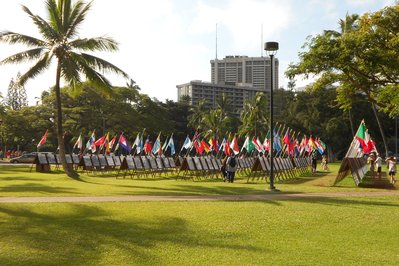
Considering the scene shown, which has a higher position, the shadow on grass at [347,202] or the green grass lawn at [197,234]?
the shadow on grass at [347,202]

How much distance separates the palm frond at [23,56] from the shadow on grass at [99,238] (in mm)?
14721

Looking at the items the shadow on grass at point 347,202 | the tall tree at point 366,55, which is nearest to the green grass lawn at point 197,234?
the shadow on grass at point 347,202

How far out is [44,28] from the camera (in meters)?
25.3

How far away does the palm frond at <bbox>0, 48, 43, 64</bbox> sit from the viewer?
79.6 ft

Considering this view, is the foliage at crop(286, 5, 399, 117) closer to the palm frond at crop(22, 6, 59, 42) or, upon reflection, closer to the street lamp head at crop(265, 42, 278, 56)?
the street lamp head at crop(265, 42, 278, 56)

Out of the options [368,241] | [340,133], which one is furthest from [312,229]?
[340,133]

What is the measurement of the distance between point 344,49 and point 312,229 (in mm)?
11882

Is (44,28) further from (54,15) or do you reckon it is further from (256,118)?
(256,118)

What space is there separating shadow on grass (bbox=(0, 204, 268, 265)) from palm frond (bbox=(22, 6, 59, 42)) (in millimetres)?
16011

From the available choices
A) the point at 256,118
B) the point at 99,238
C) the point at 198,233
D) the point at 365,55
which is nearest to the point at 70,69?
the point at 365,55

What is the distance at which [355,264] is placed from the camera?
7.28m

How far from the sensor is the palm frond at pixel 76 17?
25812mm

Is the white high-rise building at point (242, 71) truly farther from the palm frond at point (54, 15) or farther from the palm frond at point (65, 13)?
the palm frond at point (54, 15)

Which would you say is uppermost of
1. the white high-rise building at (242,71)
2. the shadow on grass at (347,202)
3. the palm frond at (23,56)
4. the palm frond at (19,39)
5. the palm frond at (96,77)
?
the white high-rise building at (242,71)
